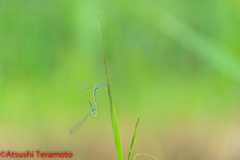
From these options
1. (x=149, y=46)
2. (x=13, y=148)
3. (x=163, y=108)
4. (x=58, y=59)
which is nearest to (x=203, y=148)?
(x=163, y=108)

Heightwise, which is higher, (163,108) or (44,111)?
(163,108)

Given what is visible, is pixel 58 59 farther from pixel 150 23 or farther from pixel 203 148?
pixel 203 148

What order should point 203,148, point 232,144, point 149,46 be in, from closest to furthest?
point 232,144, point 203,148, point 149,46

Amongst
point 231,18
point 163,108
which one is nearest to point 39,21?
point 163,108

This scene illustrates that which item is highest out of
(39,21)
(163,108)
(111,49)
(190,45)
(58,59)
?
(39,21)

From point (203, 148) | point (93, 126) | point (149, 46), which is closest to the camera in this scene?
point (203, 148)

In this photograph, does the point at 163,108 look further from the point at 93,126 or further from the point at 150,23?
the point at 150,23

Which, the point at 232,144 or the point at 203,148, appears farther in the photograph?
the point at 203,148
